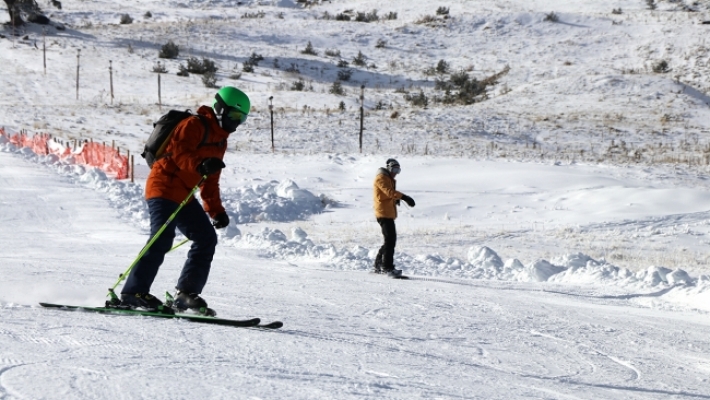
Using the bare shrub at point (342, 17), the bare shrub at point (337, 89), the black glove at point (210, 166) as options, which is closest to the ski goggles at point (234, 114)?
the black glove at point (210, 166)

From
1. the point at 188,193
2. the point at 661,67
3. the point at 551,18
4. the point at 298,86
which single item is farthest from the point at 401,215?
the point at 551,18

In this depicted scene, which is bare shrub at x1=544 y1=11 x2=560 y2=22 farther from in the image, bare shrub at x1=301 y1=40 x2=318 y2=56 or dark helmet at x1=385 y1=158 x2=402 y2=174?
dark helmet at x1=385 y1=158 x2=402 y2=174

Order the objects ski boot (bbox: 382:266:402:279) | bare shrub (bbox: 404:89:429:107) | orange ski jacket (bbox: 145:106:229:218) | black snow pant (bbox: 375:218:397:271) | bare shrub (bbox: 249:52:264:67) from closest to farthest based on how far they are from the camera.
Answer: orange ski jacket (bbox: 145:106:229:218)
ski boot (bbox: 382:266:402:279)
black snow pant (bbox: 375:218:397:271)
bare shrub (bbox: 404:89:429:107)
bare shrub (bbox: 249:52:264:67)

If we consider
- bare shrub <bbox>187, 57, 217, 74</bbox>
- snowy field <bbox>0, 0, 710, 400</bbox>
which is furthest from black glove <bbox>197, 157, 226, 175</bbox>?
bare shrub <bbox>187, 57, 217, 74</bbox>

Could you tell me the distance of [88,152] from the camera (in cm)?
2458

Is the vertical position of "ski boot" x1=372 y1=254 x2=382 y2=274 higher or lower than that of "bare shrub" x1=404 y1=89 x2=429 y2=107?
lower

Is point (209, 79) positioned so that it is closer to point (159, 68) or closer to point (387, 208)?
point (159, 68)

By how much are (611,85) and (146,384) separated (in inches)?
1355

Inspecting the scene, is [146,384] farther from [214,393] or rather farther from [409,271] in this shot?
[409,271]

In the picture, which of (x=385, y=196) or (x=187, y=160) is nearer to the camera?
(x=187, y=160)

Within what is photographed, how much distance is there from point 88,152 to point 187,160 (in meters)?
19.5

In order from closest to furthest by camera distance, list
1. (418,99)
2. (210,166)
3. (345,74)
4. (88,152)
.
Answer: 1. (210,166)
2. (88,152)
3. (418,99)
4. (345,74)

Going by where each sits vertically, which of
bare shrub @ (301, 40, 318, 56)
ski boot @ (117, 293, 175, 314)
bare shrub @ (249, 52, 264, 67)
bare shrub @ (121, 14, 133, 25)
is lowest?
ski boot @ (117, 293, 175, 314)

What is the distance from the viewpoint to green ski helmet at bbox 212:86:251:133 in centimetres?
624
